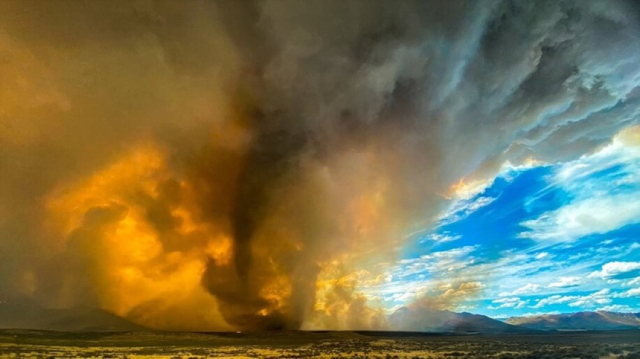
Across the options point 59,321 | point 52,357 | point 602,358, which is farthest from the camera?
point 59,321

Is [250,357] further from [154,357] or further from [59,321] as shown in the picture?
[59,321]

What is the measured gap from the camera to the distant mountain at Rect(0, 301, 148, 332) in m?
72.8

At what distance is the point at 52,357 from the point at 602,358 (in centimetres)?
5012

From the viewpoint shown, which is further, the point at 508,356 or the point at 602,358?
the point at 508,356

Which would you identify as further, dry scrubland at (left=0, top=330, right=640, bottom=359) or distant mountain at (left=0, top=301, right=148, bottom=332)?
distant mountain at (left=0, top=301, right=148, bottom=332)

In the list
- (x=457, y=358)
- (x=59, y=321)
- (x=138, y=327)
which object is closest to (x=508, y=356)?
(x=457, y=358)

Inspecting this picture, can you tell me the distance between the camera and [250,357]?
129ft

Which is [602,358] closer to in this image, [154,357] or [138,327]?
[154,357]

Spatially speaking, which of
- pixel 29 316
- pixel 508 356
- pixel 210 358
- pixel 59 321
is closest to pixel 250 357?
pixel 210 358

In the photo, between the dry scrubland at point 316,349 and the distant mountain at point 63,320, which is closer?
the dry scrubland at point 316,349

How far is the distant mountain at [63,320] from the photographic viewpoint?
2867 inches

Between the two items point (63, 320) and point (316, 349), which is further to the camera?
point (63, 320)

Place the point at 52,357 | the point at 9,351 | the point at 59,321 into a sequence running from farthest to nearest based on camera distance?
1. the point at 59,321
2. the point at 9,351
3. the point at 52,357

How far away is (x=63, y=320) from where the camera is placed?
8575 cm
